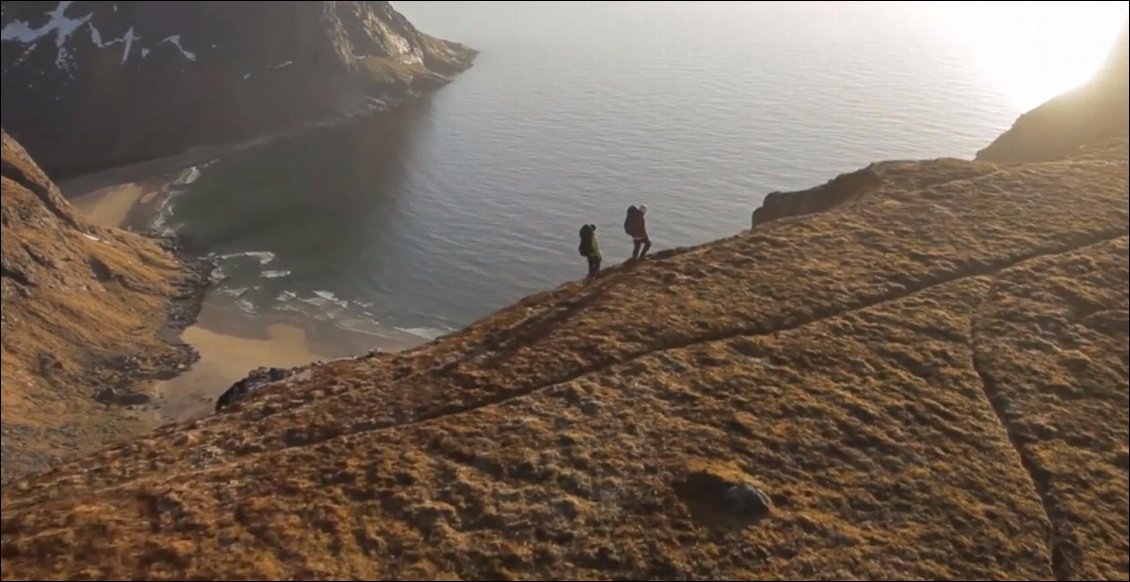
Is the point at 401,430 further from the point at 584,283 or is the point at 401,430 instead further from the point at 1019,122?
the point at 1019,122

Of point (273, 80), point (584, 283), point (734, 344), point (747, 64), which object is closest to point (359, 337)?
point (584, 283)

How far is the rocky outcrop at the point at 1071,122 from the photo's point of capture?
33.7m

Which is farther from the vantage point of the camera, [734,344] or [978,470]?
[734,344]

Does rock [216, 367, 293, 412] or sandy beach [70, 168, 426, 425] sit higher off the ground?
rock [216, 367, 293, 412]

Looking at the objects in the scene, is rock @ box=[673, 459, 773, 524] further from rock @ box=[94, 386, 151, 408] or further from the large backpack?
rock @ box=[94, 386, 151, 408]

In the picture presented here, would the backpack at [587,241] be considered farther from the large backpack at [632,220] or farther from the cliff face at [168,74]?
the cliff face at [168,74]

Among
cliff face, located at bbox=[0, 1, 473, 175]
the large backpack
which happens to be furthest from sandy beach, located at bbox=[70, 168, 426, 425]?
cliff face, located at bbox=[0, 1, 473, 175]

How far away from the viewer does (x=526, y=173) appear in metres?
93.1

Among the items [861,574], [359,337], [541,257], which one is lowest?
[359,337]

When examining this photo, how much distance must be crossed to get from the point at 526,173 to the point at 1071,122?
6344cm

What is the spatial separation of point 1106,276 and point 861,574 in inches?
480

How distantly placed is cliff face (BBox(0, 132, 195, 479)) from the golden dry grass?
27801 millimetres

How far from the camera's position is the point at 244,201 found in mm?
89625

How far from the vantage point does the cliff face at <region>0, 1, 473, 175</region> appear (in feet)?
364
